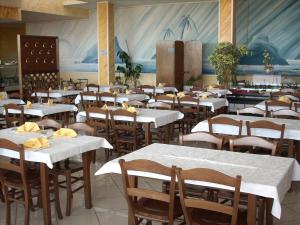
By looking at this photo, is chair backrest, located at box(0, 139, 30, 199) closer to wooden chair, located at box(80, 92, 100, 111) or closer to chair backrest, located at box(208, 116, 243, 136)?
chair backrest, located at box(208, 116, 243, 136)

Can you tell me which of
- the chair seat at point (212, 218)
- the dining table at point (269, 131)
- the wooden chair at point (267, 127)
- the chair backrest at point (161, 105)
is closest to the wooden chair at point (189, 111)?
the chair backrest at point (161, 105)

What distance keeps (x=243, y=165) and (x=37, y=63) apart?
899 cm

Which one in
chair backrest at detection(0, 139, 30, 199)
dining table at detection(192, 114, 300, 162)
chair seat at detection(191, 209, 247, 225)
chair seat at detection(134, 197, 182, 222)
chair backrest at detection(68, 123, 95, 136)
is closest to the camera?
chair seat at detection(191, 209, 247, 225)

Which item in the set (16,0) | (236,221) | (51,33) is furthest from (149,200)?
(51,33)

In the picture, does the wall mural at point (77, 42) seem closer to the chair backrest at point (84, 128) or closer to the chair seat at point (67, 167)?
the chair backrest at point (84, 128)

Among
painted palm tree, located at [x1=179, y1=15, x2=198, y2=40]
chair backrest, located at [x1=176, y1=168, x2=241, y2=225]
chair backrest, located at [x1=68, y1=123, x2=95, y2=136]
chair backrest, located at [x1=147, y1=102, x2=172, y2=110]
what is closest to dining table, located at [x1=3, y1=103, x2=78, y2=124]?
chair backrest, located at [x1=147, y1=102, x2=172, y2=110]

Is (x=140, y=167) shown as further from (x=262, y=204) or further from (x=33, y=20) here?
(x=33, y=20)

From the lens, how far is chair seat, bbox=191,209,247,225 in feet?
9.96

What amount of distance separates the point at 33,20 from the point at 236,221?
1774cm

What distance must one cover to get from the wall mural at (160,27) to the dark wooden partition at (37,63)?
510 centimetres

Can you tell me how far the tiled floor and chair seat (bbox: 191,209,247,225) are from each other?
123 centimetres

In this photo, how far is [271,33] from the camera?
45.6ft

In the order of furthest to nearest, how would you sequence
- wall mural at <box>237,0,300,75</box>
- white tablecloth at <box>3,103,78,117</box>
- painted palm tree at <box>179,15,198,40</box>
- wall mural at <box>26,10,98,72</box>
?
wall mural at <box>26,10,98,72</box>, painted palm tree at <box>179,15,198,40</box>, wall mural at <box>237,0,300,75</box>, white tablecloth at <box>3,103,78,117</box>

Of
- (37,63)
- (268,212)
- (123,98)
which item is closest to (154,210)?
(268,212)
